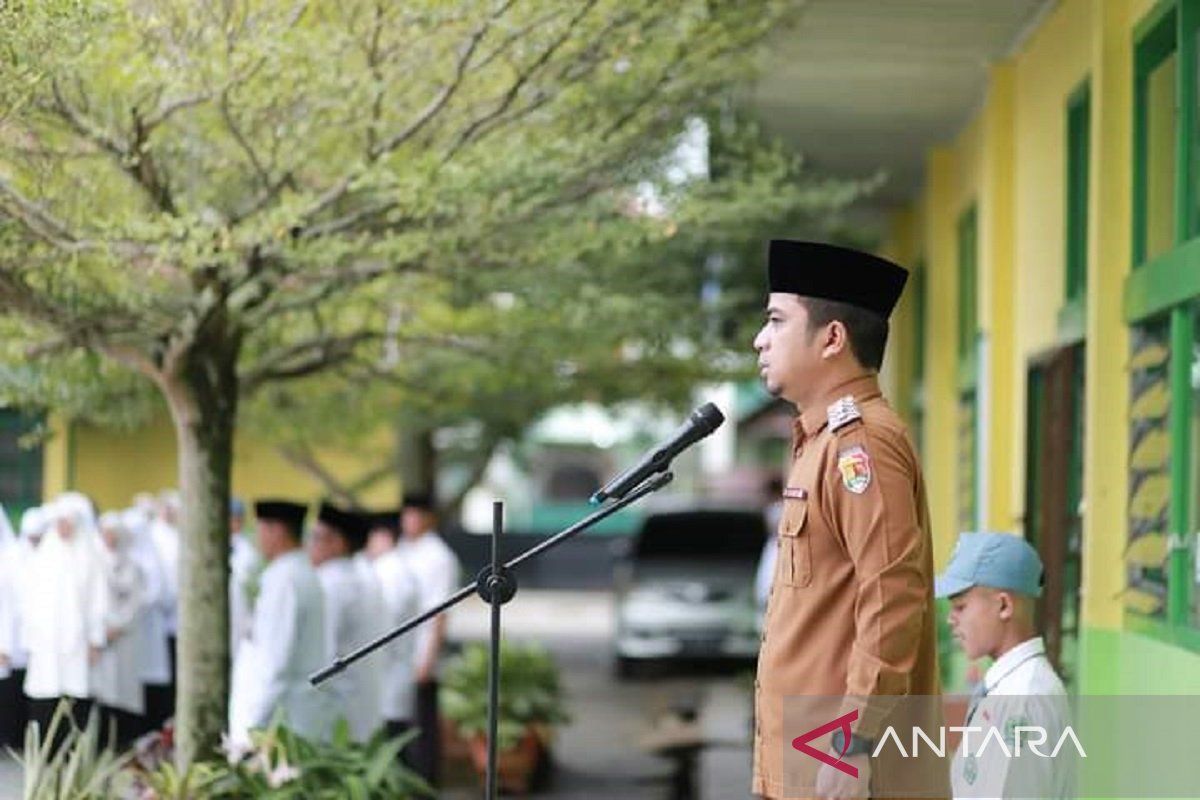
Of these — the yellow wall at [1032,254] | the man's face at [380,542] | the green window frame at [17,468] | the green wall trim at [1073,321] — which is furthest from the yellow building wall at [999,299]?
the green window frame at [17,468]

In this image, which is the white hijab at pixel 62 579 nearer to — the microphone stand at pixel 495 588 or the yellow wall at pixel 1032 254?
the yellow wall at pixel 1032 254

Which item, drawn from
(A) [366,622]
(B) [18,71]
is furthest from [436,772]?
(B) [18,71]

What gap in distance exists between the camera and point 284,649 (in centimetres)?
962

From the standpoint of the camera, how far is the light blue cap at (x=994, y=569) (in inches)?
208

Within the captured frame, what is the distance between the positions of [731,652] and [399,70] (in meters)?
13.5

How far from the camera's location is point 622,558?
71.4ft

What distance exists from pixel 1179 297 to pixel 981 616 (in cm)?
227

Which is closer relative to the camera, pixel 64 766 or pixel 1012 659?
pixel 1012 659

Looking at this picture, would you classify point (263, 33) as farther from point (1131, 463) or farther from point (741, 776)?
point (741, 776)

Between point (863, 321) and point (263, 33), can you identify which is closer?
point (863, 321)

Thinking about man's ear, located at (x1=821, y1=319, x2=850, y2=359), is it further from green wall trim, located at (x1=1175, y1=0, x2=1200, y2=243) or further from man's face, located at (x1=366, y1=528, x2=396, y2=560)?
man's face, located at (x1=366, y1=528, x2=396, y2=560)

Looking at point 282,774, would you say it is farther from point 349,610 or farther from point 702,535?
point 702,535

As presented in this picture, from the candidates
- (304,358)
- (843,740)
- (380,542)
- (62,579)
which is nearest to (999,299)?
(304,358)

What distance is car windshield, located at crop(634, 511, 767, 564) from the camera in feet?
70.6
